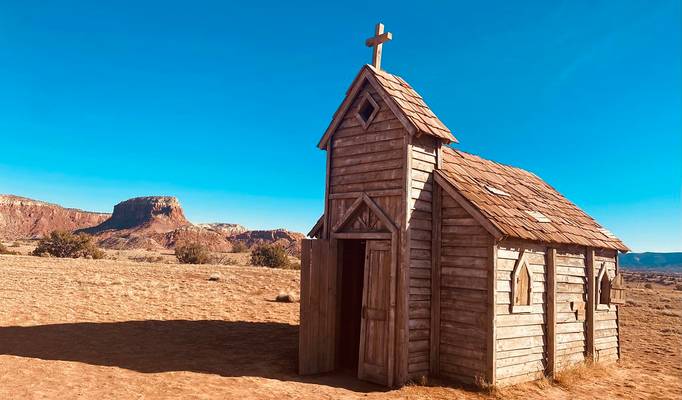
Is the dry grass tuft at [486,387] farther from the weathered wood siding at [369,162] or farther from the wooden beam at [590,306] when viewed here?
the wooden beam at [590,306]

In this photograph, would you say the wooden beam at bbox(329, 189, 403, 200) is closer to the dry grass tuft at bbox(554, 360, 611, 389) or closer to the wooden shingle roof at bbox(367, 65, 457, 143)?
the wooden shingle roof at bbox(367, 65, 457, 143)

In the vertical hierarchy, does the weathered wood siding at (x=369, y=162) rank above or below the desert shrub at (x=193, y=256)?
above

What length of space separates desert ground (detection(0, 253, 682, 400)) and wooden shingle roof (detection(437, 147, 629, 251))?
10.8 ft

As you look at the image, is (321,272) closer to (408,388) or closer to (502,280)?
(408,388)

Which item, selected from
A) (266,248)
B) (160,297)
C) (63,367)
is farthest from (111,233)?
(63,367)

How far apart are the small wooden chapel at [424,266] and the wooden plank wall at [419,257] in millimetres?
34

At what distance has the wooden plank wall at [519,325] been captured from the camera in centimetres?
1045

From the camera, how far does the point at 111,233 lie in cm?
10112

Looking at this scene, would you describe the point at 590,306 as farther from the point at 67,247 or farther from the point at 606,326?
the point at 67,247

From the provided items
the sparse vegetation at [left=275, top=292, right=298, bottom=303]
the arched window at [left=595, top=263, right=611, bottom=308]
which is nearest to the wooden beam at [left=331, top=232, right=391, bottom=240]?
the arched window at [left=595, top=263, right=611, bottom=308]

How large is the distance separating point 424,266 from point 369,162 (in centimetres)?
272

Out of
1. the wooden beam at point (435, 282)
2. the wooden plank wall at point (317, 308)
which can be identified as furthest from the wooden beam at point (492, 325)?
the wooden plank wall at point (317, 308)

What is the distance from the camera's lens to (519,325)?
10930mm

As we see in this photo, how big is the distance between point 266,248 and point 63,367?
3428 centimetres
